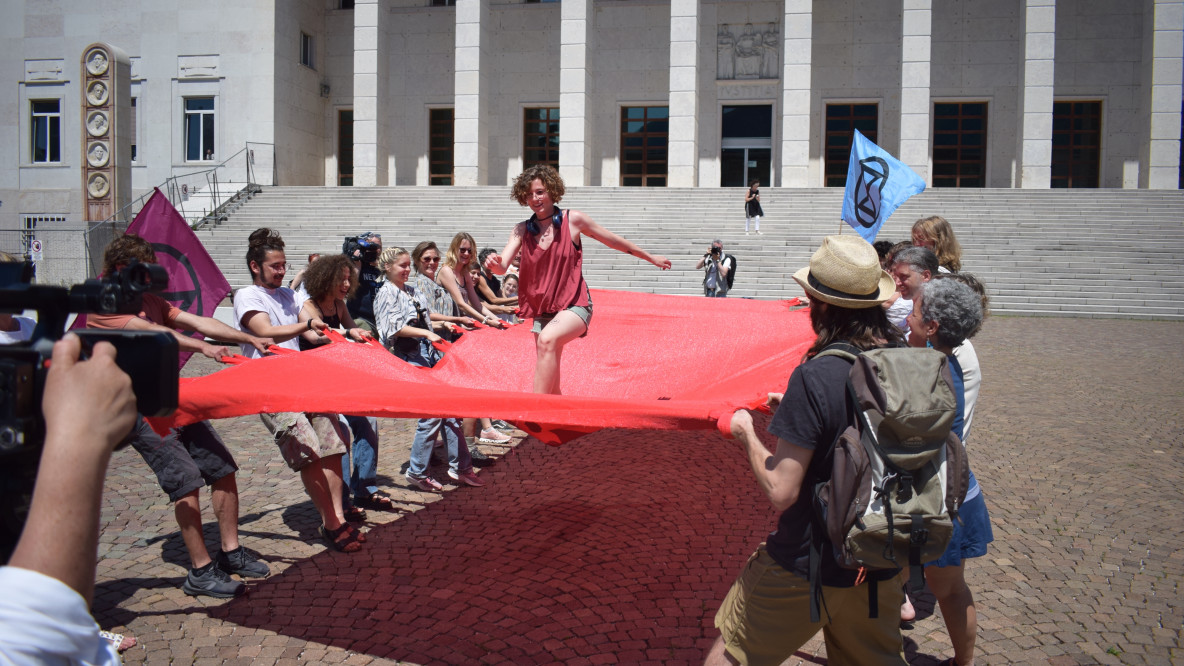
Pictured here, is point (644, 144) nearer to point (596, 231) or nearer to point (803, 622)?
point (596, 231)

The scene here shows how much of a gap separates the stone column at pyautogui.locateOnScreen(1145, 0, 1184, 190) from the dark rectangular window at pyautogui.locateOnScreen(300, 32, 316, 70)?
3186 centimetres

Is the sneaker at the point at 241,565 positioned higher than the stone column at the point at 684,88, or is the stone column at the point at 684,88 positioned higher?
the stone column at the point at 684,88

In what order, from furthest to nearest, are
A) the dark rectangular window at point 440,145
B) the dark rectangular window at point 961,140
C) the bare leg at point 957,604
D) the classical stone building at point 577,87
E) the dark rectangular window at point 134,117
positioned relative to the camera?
1. the dark rectangular window at point 440,145
2. the dark rectangular window at point 134,117
3. the dark rectangular window at point 961,140
4. the classical stone building at point 577,87
5. the bare leg at point 957,604

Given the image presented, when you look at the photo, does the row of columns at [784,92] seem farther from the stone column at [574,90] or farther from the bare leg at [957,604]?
the bare leg at [957,604]

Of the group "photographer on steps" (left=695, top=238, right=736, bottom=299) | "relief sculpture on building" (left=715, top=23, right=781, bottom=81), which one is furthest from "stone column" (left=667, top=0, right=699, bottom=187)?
"photographer on steps" (left=695, top=238, right=736, bottom=299)

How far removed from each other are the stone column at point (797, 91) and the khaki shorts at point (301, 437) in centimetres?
2693

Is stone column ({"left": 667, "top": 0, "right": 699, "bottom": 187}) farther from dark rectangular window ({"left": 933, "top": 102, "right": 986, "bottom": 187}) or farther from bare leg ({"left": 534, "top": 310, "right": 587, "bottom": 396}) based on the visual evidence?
bare leg ({"left": 534, "top": 310, "right": 587, "bottom": 396})

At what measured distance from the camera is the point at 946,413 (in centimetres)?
250

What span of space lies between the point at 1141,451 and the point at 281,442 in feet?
23.4

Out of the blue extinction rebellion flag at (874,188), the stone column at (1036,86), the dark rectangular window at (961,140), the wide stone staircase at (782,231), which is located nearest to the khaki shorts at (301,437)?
the blue extinction rebellion flag at (874,188)

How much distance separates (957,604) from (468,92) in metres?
31.0

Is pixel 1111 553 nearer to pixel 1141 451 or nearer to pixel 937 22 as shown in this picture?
pixel 1141 451

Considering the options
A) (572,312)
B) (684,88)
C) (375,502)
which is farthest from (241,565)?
(684,88)

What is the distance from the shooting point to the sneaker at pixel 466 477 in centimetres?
677
